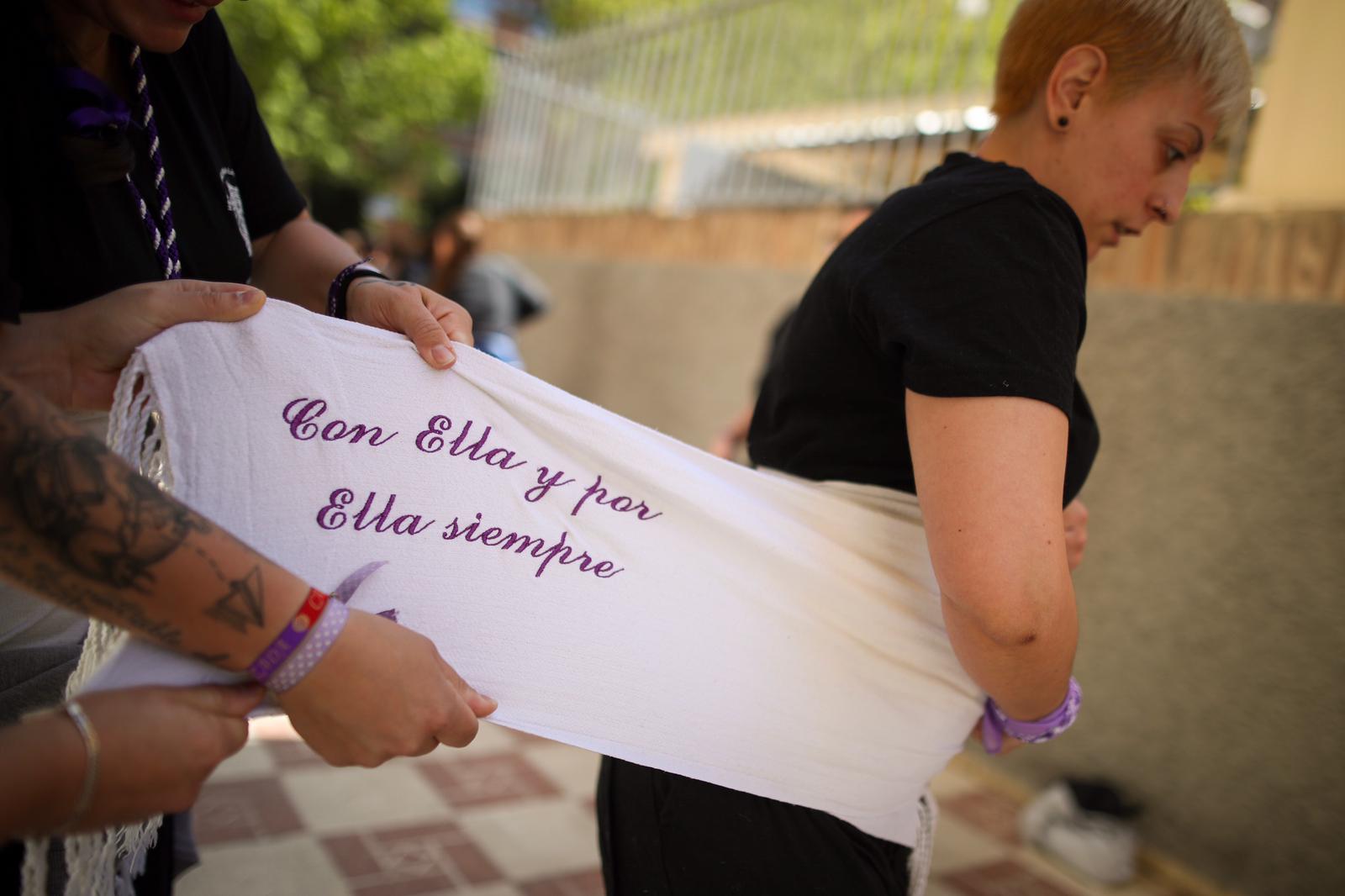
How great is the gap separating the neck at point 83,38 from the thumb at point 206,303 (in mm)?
246

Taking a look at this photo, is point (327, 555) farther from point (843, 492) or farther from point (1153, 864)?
point (1153, 864)

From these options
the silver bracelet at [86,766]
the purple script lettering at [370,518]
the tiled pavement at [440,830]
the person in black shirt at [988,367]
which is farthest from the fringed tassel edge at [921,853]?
the tiled pavement at [440,830]

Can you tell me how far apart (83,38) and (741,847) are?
1143 millimetres

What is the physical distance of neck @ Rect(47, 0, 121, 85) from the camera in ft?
3.17

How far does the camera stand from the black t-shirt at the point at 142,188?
3.06 ft

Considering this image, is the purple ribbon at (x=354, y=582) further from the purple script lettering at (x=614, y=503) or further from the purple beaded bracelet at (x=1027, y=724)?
the purple beaded bracelet at (x=1027, y=724)

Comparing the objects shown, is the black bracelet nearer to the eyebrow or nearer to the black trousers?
the black trousers

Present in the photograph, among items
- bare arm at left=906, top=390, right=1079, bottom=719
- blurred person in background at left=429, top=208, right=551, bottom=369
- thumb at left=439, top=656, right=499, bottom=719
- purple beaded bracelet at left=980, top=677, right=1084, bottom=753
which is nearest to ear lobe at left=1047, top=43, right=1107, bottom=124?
bare arm at left=906, top=390, right=1079, bottom=719

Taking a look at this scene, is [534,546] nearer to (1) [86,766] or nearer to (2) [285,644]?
(2) [285,644]

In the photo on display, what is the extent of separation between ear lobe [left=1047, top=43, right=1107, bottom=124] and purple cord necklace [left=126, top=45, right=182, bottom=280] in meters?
1.04

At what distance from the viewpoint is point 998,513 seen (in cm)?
97

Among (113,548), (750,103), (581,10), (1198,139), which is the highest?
(581,10)

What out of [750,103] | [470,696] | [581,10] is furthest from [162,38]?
[581,10]

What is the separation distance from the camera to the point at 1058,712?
1.25 metres
